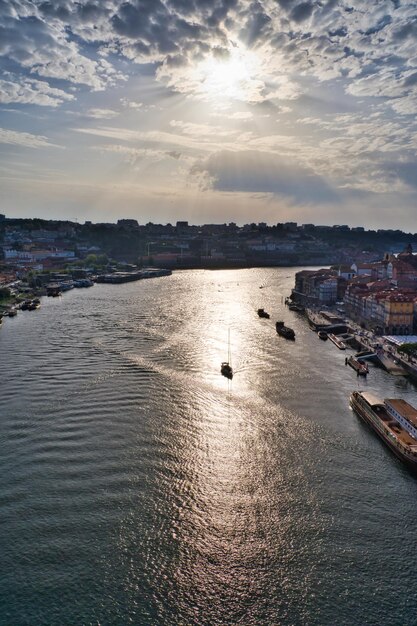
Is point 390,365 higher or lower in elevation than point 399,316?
lower

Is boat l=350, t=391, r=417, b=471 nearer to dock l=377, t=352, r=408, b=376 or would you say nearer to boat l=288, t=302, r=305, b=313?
dock l=377, t=352, r=408, b=376

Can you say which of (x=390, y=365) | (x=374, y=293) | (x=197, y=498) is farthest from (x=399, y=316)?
(x=197, y=498)

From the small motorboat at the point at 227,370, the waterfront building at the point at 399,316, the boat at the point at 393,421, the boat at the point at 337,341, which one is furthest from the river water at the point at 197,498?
the waterfront building at the point at 399,316

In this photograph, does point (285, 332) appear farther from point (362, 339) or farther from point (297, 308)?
point (297, 308)

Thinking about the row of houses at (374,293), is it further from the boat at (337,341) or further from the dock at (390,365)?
the dock at (390,365)

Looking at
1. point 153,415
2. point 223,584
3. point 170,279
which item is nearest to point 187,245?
point 170,279

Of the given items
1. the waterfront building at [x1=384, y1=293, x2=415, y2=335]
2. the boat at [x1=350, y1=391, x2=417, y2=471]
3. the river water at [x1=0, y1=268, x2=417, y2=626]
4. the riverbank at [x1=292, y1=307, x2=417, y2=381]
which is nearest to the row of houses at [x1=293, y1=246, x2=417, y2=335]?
the waterfront building at [x1=384, y1=293, x2=415, y2=335]
